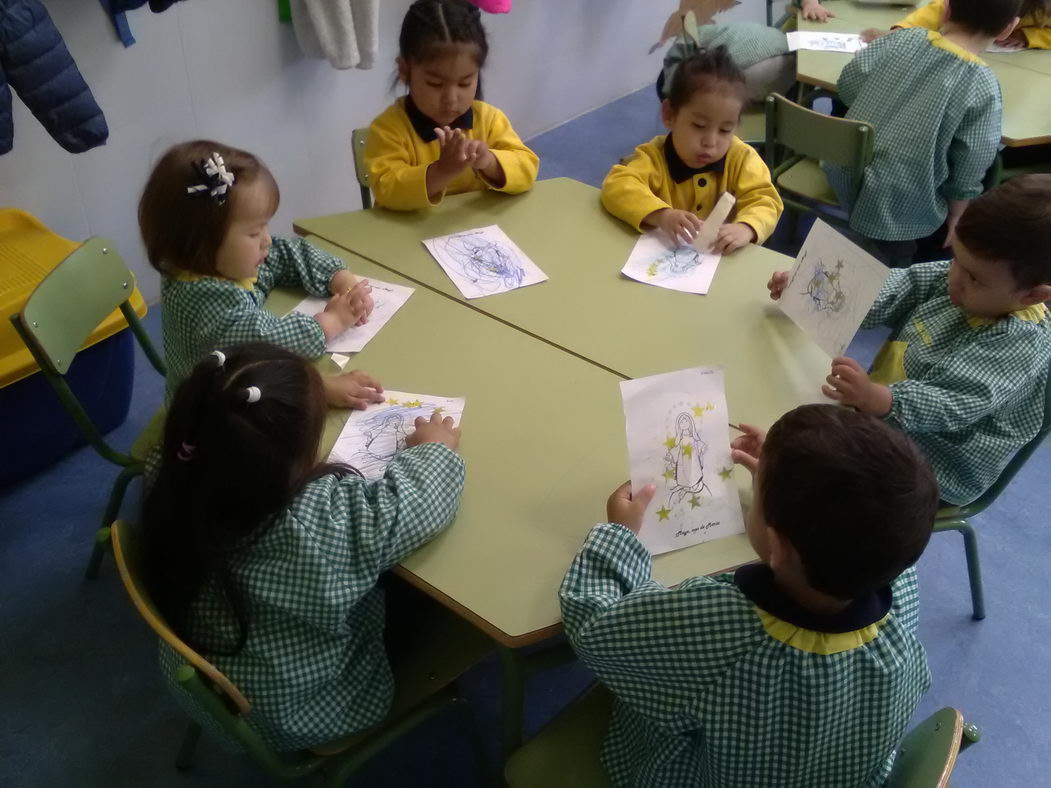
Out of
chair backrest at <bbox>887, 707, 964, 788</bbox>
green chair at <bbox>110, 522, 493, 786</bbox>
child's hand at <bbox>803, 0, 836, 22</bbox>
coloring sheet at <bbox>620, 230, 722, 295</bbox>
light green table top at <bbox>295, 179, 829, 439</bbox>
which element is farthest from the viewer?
child's hand at <bbox>803, 0, 836, 22</bbox>

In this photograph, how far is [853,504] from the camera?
97 cm

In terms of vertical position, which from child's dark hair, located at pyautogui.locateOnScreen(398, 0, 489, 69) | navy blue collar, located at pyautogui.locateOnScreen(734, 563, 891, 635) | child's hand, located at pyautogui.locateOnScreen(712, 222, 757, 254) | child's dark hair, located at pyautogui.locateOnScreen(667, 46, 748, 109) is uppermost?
child's dark hair, located at pyautogui.locateOnScreen(398, 0, 489, 69)

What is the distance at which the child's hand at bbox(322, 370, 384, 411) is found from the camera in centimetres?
151

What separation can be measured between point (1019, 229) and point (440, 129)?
1.29 m

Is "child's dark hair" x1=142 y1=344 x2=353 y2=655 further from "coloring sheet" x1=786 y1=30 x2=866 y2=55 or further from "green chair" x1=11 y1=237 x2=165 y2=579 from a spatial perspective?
"coloring sheet" x1=786 y1=30 x2=866 y2=55

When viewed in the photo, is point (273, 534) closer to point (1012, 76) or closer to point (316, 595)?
point (316, 595)

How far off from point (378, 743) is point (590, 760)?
1.15 feet

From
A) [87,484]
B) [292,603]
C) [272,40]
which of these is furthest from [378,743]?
[272,40]

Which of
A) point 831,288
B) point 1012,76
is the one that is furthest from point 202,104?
point 1012,76

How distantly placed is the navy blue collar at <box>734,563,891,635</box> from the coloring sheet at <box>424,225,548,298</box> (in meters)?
0.99

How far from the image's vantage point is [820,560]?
0.99 meters

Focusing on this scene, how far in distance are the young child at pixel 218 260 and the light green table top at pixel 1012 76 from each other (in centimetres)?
216

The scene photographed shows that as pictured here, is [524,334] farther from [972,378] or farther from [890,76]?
[890,76]

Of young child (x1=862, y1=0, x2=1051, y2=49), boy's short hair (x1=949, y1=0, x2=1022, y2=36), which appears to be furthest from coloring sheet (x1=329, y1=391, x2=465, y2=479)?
young child (x1=862, y1=0, x2=1051, y2=49)
